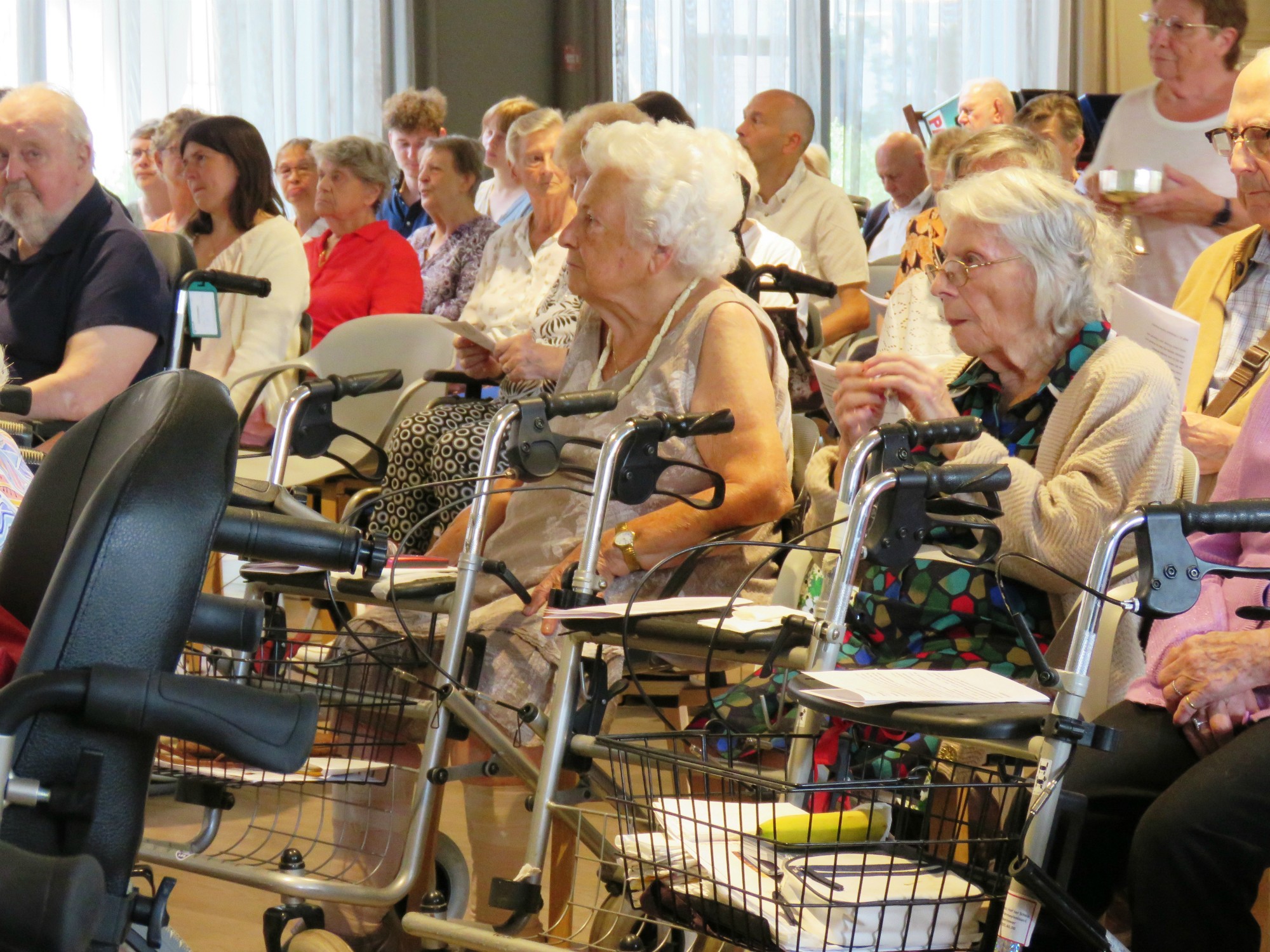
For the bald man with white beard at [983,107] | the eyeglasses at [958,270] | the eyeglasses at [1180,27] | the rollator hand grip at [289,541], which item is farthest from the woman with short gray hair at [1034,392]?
the bald man with white beard at [983,107]

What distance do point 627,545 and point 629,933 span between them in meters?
0.59

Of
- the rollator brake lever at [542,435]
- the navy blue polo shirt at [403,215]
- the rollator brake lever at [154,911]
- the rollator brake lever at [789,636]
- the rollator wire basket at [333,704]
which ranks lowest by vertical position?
the rollator wire basket at [333,704]

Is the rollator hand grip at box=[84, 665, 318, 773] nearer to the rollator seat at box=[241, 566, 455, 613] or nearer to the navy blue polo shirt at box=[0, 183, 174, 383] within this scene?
the rollator seat at box=[241, 566, 455, 613]

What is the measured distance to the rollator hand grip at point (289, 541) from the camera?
1.27 metres

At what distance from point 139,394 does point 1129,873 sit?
1121 millimetres

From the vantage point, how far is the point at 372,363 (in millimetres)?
3900

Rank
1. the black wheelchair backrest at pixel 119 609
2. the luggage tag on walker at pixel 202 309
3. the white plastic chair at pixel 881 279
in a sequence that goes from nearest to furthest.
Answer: the black wheelchair backrest at pixel 119 609 < the luggage tag on walker at pixel 202 309 < the white plastic chair at pixel 881 279

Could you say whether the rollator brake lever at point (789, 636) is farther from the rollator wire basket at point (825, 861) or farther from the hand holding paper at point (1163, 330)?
the hand holding paper at point (1163, 330)

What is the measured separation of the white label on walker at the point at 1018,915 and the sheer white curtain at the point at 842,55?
684 cm

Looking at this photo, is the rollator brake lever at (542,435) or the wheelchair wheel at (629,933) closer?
the wheelchair wheel at (629,933)

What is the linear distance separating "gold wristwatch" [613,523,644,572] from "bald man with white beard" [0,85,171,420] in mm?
1416

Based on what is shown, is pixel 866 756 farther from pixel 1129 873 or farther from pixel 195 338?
pixel 195 338

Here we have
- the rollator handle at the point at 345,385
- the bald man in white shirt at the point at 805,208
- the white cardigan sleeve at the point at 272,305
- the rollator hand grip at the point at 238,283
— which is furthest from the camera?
the bald man in white shirt at the point at 805,208

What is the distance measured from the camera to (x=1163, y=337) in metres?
2.21
